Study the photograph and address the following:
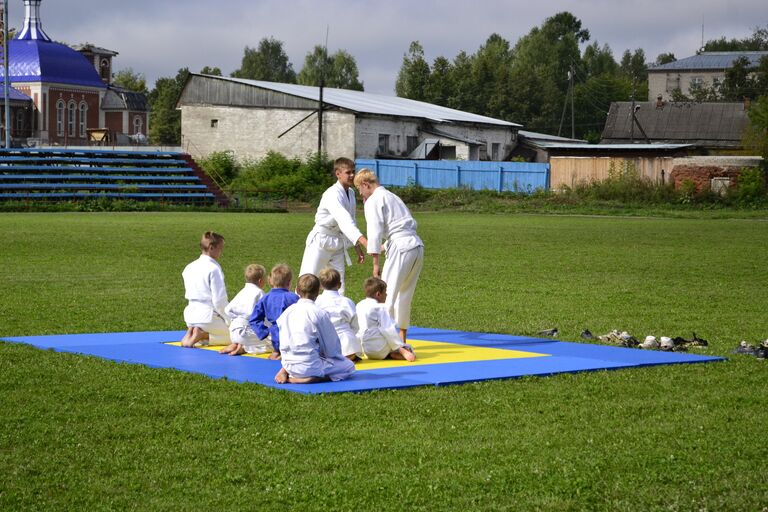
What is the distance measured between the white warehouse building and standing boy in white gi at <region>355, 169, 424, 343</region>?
50.1 meters

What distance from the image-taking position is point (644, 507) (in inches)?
231

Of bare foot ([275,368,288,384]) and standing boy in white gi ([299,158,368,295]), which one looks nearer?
bare foot ([275,368,288,384])

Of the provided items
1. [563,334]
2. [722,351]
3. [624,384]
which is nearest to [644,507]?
[624,384]

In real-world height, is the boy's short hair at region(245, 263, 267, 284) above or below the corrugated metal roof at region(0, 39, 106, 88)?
below

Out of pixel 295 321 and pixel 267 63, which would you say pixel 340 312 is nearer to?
pixel 295 321

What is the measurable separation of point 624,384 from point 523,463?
2932 mm

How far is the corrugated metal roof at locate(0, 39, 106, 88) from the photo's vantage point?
79312mm

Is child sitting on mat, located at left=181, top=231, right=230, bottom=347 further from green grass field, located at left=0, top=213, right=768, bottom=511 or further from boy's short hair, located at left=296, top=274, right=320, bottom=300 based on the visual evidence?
boy's short hair, located at left=296, top=274, right=320, bottom=300

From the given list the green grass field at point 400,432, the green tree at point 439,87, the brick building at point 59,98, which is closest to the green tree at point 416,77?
the green tree at point 439,87

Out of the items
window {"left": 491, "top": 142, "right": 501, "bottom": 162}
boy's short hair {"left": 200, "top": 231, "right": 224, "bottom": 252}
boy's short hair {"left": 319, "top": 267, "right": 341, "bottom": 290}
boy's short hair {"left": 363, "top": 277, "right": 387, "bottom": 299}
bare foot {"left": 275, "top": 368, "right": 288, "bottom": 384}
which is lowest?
bare foot {"left": 275, "top": 368, "right": 288, "bottom": 384}

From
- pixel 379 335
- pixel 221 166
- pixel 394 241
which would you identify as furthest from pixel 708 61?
pixel 379 335

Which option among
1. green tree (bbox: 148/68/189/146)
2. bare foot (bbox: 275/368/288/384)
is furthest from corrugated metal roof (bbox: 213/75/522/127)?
bare foot (bbox: 275/368/288/384)

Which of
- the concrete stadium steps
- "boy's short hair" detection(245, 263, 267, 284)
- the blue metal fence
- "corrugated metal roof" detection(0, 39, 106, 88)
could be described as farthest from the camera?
"corrugated metal roof" detection(0, 39, 106, 88)

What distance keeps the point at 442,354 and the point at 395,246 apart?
1.24 m
